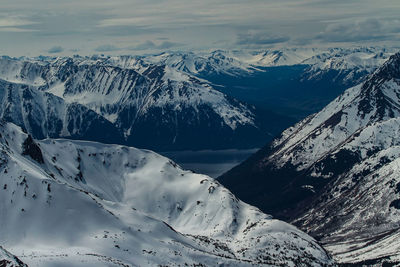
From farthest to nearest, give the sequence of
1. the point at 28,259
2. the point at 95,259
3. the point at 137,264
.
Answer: the point at 137,264 < the point at 95,259 < the point at 28,259

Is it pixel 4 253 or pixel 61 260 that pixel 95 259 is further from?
pixel 4 253

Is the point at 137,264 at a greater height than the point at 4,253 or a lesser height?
greater

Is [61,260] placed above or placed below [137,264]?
below

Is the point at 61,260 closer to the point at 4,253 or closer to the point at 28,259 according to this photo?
the point at 28,259

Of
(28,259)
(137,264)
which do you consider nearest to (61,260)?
(28,259)

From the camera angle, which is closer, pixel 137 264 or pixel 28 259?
pixel 28 259

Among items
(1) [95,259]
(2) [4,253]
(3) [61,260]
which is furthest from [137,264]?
(2) [4,253]

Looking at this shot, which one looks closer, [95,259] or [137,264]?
[95,259]

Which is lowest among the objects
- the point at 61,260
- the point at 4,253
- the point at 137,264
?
the point at 4,253

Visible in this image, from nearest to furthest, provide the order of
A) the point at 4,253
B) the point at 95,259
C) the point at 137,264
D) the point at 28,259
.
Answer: the point at 4,253, the point at 28,259, the point at 95,259, the point at 137,264

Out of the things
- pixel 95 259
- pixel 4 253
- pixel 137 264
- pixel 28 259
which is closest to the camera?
pixel 4 253
